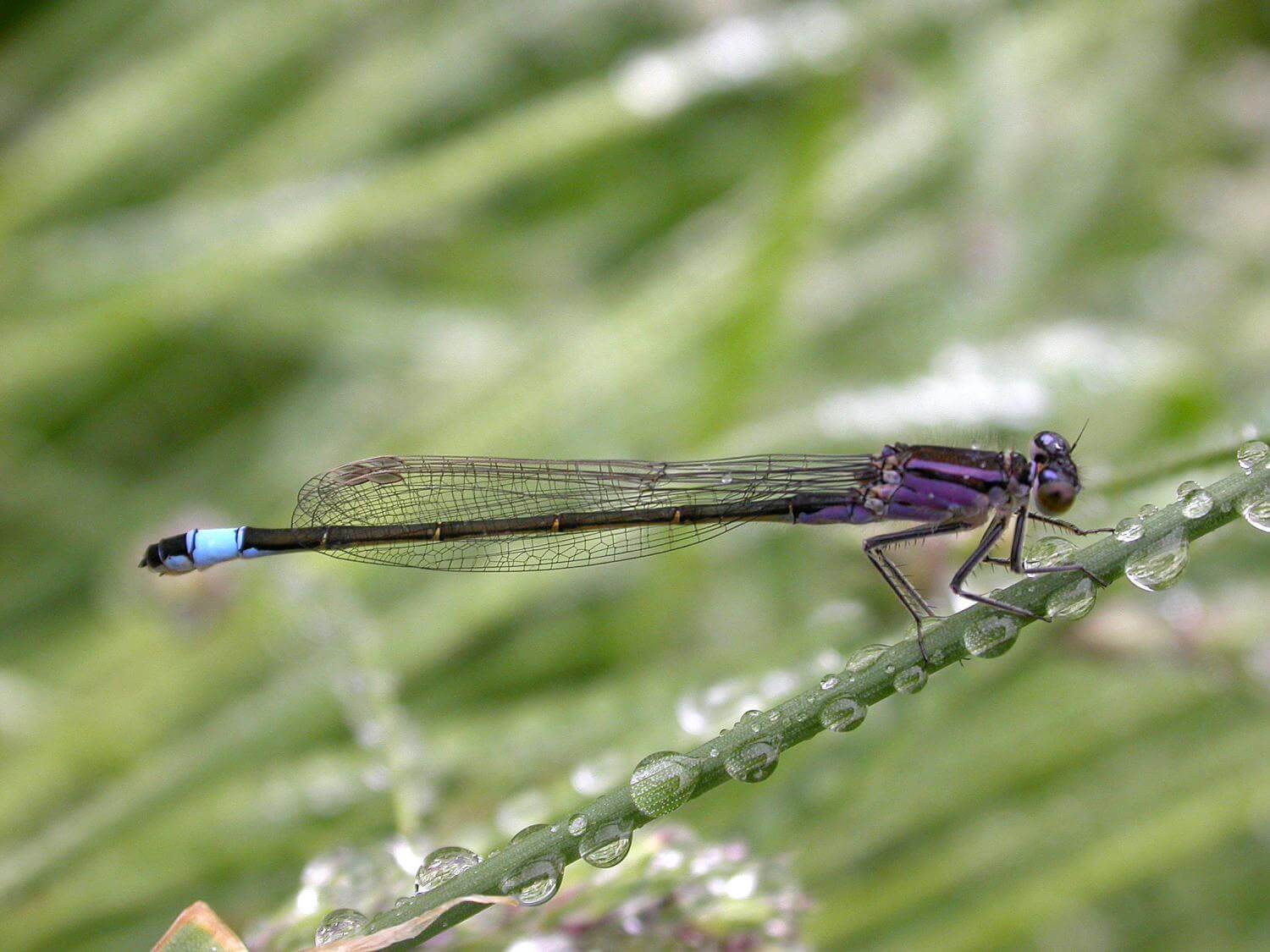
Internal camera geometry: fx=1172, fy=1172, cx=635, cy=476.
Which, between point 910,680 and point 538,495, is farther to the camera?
point 538,495

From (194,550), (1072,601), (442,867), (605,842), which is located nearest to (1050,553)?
(1072,601)

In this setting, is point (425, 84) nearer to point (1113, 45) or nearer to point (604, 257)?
point (604, 257)

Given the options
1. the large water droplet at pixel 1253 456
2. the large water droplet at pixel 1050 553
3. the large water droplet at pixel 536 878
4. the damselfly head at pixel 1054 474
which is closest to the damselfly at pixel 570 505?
the damselfly head at pixel 1054 474

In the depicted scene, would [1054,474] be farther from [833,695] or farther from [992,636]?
[833,695]

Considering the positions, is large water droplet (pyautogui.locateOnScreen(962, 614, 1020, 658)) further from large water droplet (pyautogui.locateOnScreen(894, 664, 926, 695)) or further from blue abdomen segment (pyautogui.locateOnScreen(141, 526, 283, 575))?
blue abdomen segment (pyautogui.locateOnScreen(141, 526, 283, 575))

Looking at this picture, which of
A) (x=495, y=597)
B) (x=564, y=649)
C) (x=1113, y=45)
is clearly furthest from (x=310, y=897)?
(x=1113, y=45)

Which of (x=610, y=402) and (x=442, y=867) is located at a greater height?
(x=610, y=402)

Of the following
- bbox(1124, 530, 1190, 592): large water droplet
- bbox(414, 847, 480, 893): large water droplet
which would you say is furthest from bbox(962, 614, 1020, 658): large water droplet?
bbox(414, 847, 480, 893): large water droplet
